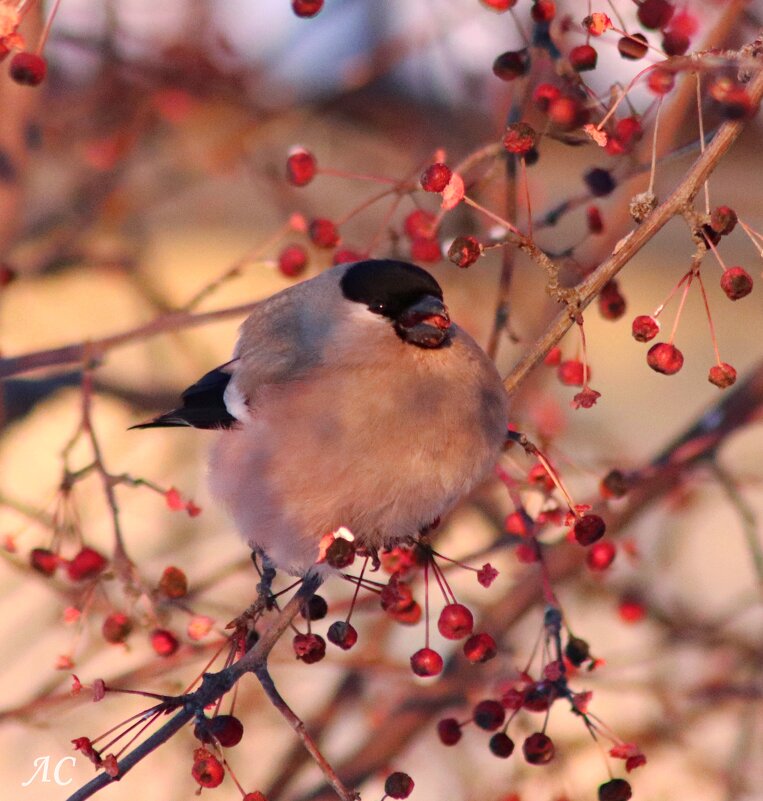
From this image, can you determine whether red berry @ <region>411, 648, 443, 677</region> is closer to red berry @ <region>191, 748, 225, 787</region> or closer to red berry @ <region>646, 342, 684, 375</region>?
red berry @ <region>191, 748, 225, 787</region>

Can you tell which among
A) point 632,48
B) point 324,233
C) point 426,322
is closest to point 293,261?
point 324,233

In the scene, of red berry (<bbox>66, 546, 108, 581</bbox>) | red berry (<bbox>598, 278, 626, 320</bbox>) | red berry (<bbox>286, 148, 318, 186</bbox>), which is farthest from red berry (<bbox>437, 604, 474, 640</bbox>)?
red berry (<bbox>286, 148, 318, 186</bbox>)

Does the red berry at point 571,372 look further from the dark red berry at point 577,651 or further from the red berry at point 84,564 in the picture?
the red berry at point 84,564

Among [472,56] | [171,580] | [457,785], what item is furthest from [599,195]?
[457,785]

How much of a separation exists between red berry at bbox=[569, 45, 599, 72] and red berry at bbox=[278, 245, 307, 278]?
27.3 inches

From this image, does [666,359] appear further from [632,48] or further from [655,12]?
[655,12]

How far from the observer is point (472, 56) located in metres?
2.95

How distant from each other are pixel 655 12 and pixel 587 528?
0.80m

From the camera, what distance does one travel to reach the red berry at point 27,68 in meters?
1.53

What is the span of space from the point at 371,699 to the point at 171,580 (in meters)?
1.20

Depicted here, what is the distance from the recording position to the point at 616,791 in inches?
57.0

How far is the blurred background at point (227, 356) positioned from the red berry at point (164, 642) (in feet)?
0.47

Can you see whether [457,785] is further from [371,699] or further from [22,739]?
[22,739]

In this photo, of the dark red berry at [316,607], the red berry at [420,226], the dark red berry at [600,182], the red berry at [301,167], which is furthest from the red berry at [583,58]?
the dark red berry at [316,607]
